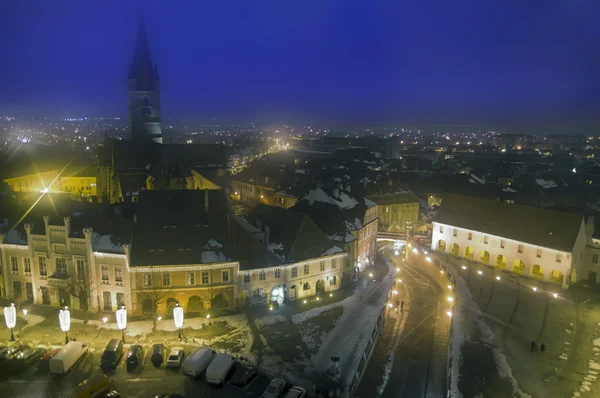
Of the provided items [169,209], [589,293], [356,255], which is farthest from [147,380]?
[589,293]

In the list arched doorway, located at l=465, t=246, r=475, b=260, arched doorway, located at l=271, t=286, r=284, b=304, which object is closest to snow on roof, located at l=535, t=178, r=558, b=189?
arched doorway, located at l=465, t=246, r=475, b=260

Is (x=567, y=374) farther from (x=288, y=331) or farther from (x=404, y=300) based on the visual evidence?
(x=288, y=331)

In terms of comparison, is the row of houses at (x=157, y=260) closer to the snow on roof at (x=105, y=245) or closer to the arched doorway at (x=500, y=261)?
the snow on roof at (x=105, y=245)

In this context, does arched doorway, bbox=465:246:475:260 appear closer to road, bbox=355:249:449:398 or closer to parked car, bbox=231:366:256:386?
road, bbox=355:249:449:398

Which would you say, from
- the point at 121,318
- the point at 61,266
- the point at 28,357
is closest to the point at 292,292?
the point at 121,318

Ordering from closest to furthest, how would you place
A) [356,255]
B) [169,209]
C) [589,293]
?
[169,209]
[589,293]
[356,255]

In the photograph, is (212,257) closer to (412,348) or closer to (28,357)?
(28,357)
